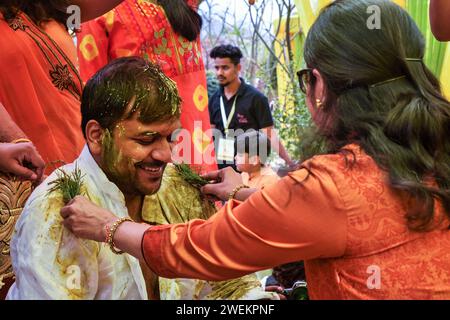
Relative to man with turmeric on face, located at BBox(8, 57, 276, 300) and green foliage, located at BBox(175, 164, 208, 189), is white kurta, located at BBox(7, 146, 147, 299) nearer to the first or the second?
man with turmeric on face, located at BBox(8, 57, 276, 300)

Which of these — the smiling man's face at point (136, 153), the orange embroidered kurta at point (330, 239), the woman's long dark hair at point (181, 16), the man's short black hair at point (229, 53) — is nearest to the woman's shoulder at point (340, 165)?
the orange embroidered kurta at point (330, 239)

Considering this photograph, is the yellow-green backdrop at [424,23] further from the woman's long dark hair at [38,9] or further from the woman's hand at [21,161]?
the woman's hand at [21,161]

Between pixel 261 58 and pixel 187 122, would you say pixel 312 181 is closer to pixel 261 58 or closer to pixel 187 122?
pixel 187 122

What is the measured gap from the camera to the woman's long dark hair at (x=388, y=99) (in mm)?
1412

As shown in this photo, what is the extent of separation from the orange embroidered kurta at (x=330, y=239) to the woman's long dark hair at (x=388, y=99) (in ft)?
0.14

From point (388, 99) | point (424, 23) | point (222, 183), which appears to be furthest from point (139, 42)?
point (424, 23)

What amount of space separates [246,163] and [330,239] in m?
1.45

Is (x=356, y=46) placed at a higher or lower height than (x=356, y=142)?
higher

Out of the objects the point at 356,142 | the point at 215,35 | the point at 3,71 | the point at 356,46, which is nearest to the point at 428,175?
the point at 356,142

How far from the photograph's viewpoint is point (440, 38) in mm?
1961

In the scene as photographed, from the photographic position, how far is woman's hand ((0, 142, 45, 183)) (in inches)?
59.8

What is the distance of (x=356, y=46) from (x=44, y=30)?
0.86m

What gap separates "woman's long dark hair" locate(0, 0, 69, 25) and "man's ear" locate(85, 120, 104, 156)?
40cm

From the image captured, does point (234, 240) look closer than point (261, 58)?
Yes
